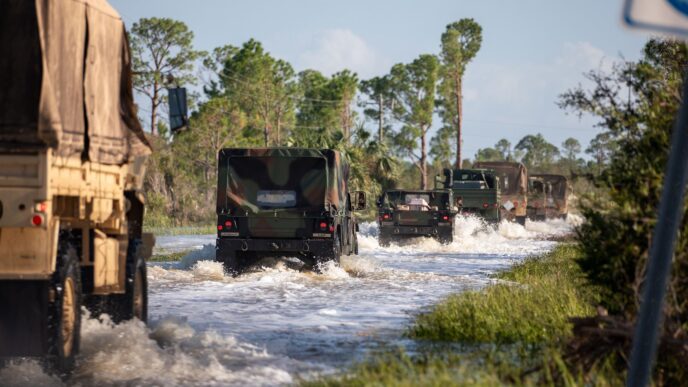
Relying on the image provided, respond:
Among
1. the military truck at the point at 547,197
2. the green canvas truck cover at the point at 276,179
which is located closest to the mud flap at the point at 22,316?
the green canvas truck cover at the point at 276,179

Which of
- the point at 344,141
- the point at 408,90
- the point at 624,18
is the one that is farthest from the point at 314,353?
the point at 408,90

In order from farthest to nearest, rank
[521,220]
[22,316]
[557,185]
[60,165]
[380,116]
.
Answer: [380,116] < [557,185] < [521,220] < [60,165] < [22,316]

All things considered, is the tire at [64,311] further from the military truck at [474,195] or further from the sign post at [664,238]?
the military truck at [474,195]

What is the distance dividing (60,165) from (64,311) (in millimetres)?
1310

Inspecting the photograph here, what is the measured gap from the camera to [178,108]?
12695 millimetres

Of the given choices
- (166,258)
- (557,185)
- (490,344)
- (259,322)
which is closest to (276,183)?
(259,322)

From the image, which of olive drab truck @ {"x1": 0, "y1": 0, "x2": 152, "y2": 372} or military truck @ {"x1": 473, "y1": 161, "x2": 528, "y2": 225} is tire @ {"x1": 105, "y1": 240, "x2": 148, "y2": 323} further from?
military truck @ {"x1": 473, "y1": 161, "x2": 528, "y2": 225}

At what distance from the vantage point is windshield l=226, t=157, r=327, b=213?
24928mm

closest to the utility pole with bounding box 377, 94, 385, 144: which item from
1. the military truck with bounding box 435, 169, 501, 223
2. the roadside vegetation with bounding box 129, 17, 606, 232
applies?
the roadside vegetation with bounding box 129, 17, 606, 232

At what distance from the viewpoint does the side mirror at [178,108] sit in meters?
12.6

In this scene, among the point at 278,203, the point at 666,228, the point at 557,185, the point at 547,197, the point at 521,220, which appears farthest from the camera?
the point at 557,185

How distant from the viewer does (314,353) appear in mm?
13875

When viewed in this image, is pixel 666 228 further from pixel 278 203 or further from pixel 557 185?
pixel 557 185

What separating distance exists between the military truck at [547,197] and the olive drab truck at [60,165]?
2027 inches
